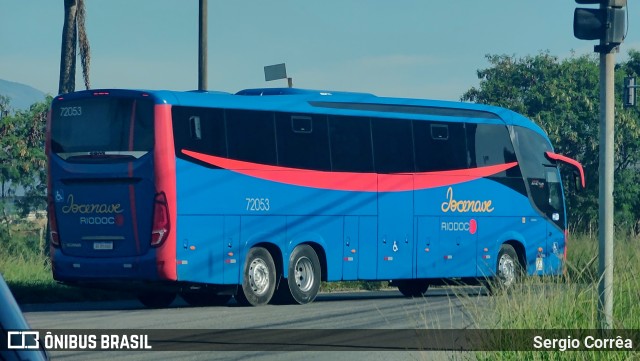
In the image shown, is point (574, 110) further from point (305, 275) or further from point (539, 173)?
point (305, 275)

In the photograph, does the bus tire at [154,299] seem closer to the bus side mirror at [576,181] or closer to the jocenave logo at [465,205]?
the jocenave logo at [465,205]

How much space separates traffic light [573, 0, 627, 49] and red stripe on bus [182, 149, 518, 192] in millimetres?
10078

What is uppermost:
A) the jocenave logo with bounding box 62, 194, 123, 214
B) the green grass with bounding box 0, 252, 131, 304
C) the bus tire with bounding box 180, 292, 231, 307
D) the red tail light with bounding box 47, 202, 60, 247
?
the jocenave logo with bounding box 62, 194, 123, 214

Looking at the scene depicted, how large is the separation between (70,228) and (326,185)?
4773mm

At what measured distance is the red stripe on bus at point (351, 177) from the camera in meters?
21.1

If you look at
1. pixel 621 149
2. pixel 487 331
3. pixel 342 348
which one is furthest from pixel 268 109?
pixel 621 149

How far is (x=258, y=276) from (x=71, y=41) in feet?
48.9

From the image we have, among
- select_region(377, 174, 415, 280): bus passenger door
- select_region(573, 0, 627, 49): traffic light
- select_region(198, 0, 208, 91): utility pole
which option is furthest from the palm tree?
select_region(573, 0, 627, 49): traffic light

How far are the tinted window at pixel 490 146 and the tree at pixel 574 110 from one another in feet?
99.2

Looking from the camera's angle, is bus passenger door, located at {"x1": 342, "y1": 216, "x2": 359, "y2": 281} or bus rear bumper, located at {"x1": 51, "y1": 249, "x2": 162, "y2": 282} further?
bus passenger door, located at {"x1": 342, "y1": 216, "x2": 359, "y2": 281}

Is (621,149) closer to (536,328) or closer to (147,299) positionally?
(147,299)

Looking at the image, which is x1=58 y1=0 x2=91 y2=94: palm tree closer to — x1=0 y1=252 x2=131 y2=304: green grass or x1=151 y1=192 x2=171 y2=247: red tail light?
x1=0 y1=252 x2=131 y2=304: green grass

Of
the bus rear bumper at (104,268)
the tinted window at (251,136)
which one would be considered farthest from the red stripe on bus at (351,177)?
the bus rear bumper at (104,268)

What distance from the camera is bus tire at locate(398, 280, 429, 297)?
26188 millimetres
